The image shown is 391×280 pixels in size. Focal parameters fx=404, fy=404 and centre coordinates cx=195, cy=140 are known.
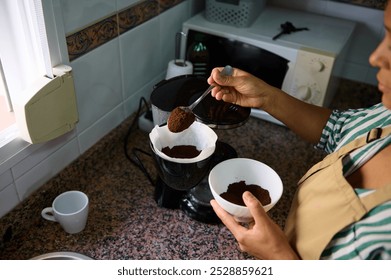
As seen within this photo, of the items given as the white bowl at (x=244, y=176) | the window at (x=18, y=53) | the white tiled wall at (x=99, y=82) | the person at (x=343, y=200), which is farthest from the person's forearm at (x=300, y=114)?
the window at (x=18, y=53)

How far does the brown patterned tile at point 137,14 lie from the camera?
1006 millimetres

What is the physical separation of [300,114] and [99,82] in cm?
49

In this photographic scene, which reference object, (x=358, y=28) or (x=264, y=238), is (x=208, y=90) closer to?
(x=264, y=238)

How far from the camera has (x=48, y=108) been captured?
2.73ft

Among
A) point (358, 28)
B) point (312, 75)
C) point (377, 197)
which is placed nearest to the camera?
point (377, 197)

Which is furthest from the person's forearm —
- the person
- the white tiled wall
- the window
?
the window

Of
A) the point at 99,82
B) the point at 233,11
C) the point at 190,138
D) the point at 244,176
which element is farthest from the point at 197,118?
the point at 233,11

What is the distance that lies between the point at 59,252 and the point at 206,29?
74cm

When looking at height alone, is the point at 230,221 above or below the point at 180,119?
below

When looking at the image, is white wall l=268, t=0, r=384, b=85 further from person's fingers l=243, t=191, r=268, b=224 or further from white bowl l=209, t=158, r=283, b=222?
person's fingers l=243, t=191, r=268, b=224

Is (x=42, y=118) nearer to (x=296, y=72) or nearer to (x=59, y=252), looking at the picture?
(x=59, y=252)

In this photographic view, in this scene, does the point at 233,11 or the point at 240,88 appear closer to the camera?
the point at 240,88

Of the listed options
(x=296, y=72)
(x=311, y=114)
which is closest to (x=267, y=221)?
(x=311, y=114)

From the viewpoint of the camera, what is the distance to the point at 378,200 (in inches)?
24.8
